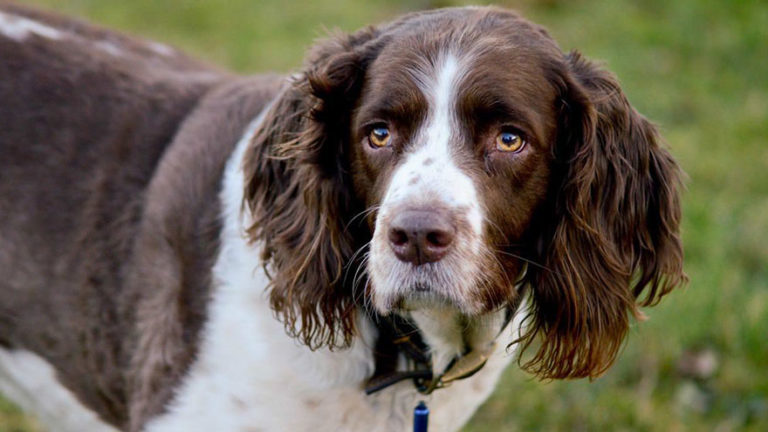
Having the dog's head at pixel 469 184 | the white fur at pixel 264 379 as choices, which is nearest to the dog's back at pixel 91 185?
the white fur at pixel 264 379

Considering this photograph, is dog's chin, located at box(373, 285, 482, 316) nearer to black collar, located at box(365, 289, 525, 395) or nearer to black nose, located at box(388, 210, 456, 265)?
black nose, located at box(388, 210, 456, 265)

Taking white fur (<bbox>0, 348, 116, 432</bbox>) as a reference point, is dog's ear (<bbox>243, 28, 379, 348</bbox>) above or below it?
above

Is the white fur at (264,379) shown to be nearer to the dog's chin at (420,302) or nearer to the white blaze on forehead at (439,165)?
the dog's chin at (420,302)

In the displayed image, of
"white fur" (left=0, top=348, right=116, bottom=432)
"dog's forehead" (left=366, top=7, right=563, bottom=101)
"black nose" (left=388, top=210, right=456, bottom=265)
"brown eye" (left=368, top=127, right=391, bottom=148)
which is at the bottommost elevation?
"white fur" (left=0, top=348, right=116, bottom=432)

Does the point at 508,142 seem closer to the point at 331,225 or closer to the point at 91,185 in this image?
the point at 331,225

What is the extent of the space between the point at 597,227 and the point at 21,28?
2093 millimetres

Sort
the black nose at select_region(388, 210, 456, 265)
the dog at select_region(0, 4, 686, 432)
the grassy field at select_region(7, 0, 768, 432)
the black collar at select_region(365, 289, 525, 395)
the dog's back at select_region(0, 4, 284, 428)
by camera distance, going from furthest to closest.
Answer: the grassy field at select_region(7, 0, 768, 432) < the dog's back at select_region(0, 4, 284, 428) < the black collar at select_region(365, 289, 525, 395) < the dog at select_region(0, 4, 686, 432) < the black nose at select_region(388, 210, 456, 265)

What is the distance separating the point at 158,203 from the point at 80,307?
0.45 metres

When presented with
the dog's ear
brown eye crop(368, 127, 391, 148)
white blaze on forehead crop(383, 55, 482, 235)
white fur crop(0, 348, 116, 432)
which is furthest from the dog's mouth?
white fur crop(0, 348, 116, 432)

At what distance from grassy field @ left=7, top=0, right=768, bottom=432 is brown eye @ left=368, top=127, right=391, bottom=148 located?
1.01m

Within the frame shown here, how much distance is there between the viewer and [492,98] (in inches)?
106

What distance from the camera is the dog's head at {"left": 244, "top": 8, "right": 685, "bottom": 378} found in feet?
8.68

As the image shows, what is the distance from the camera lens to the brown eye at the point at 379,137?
277 centimetres

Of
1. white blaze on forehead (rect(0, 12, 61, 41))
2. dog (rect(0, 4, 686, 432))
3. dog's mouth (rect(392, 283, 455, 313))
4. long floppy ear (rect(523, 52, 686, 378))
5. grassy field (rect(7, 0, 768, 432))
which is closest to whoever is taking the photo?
dog's mouth (rect(392, 283, 455, 313))
